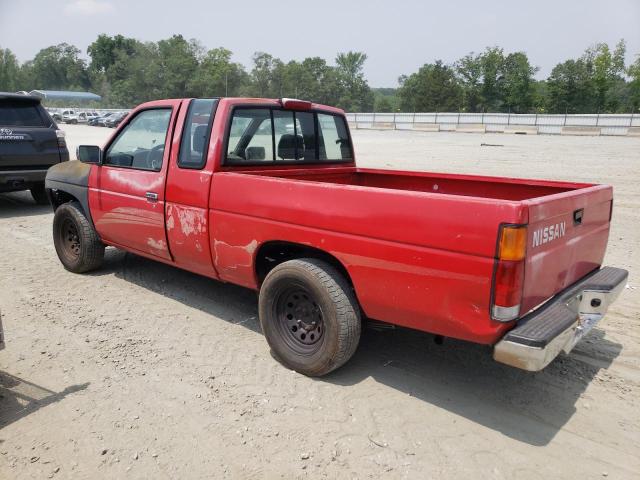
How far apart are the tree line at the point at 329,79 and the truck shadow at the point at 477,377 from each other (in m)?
71.7

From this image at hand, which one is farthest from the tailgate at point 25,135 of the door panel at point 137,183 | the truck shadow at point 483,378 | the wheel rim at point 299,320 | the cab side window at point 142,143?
the truck shadow at point 483,378

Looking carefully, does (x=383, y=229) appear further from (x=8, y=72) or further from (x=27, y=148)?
(x=8, y=72)

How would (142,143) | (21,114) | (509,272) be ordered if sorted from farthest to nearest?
(21,114) → (142,143) → (509,272)

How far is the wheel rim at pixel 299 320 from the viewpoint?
11.2 feet

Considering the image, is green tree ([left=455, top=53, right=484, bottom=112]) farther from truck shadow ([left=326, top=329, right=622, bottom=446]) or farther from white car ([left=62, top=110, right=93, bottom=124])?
truck shadow ([left=326, top=329, right=622, bottom=446])

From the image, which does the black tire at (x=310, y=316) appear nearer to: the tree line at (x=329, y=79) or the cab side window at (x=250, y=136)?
the cab side window at (x=250, y=136)

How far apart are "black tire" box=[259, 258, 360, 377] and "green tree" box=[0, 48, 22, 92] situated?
127559mm

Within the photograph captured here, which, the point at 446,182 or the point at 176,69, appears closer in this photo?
the point at 446,182

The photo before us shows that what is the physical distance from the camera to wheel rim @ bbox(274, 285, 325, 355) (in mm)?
3418

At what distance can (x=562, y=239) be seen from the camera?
298 cm

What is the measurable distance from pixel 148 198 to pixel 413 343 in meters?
2.56

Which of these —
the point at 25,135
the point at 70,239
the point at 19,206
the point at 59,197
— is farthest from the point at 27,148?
the point at 70,239

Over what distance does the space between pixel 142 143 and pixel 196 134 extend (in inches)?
34.0

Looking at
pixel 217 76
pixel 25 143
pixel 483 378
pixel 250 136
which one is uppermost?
pixel 217 76
